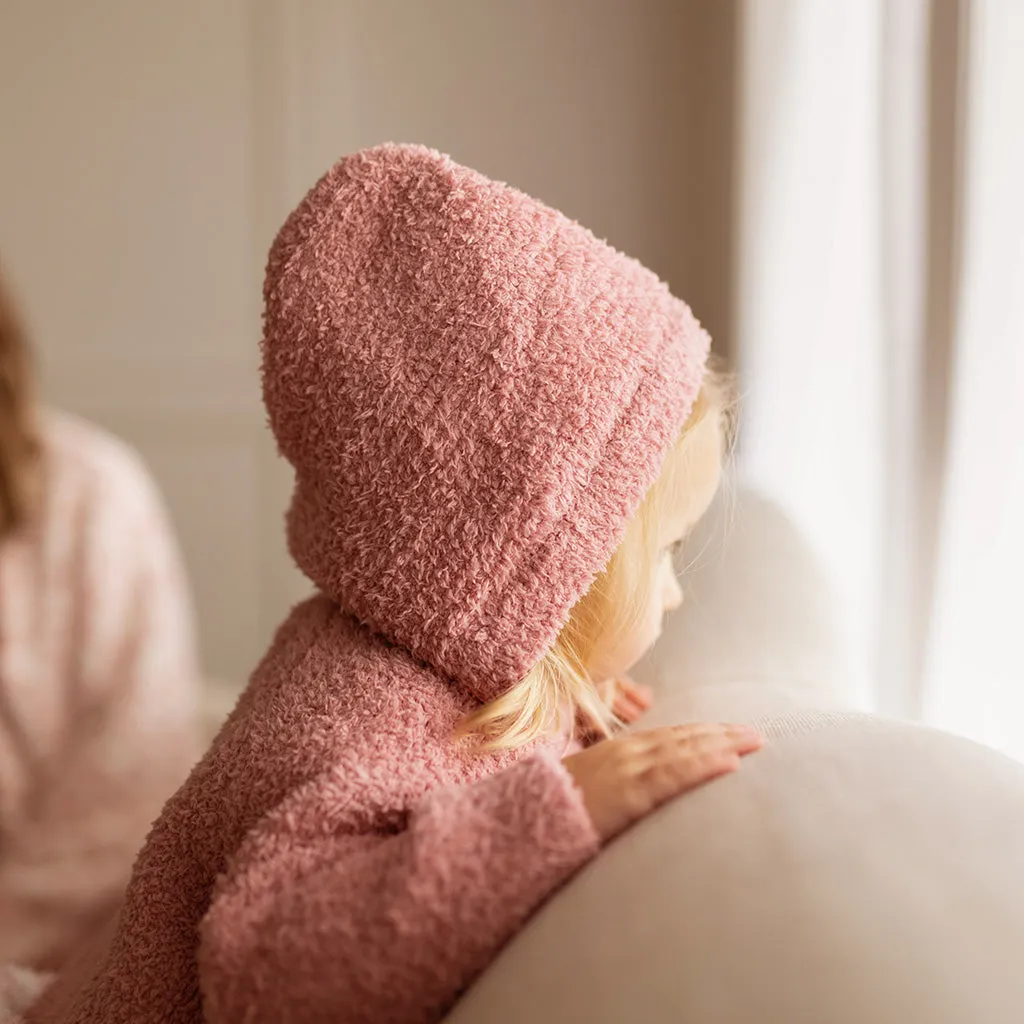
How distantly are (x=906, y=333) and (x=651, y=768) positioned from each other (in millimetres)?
552

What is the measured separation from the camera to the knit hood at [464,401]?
59 centimetres

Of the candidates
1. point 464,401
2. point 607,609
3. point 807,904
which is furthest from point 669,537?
point 807,904

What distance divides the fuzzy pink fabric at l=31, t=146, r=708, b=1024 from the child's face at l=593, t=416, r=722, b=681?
6 centimetres

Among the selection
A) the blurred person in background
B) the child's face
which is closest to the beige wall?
the blurred person in background

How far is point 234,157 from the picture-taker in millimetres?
1895

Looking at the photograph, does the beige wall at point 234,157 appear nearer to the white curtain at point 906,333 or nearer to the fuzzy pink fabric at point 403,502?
the white curtain at point 906,333

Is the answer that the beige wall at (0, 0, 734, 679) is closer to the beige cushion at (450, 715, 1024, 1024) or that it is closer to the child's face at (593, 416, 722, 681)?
the child's face at (593, 416, 722, 681)

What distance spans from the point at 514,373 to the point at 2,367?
0.90 metres

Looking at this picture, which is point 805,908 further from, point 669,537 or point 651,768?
point 669,537

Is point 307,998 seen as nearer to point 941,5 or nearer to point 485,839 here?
point 485,839

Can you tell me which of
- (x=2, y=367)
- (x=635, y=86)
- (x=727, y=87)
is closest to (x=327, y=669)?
(x=2, y=367)

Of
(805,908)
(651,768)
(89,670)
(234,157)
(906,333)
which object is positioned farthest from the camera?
(234,157)

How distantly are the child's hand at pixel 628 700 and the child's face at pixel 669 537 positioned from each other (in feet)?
0.17

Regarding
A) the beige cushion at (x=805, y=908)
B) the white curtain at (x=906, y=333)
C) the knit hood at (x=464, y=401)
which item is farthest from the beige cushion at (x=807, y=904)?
the white curtain at (x=906, y=333)
